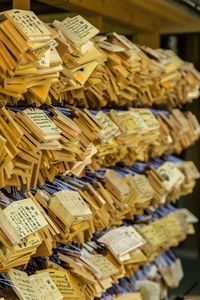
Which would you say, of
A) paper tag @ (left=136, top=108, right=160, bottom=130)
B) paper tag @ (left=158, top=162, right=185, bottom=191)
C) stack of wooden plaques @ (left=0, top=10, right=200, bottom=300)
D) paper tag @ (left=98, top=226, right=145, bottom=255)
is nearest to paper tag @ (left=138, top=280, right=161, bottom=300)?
stack of wooden plaques @ (left=0, top=10, right=200, bottom=300)

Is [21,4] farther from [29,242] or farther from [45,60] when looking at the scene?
[29,242]

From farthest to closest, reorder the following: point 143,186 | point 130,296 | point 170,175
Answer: point 170,175, point 143,186, point 130,296

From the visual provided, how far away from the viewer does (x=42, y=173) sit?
3551 millimetres

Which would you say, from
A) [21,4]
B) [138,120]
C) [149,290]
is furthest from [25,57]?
[149,290]

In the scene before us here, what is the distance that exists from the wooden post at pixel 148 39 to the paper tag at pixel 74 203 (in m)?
2.37

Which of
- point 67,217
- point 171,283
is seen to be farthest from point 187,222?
point 67,217

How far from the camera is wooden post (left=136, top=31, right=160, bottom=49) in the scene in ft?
19.1

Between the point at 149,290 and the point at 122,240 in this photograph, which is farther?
the point at 149,290

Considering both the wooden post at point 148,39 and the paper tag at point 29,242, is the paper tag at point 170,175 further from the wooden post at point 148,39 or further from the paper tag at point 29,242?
the paper tag at point 29,242

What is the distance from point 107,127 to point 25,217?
4.06 feet

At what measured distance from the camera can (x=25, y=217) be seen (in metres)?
3.25

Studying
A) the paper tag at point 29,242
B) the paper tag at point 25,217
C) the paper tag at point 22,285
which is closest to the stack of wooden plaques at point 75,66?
the paper tag at point 25,217

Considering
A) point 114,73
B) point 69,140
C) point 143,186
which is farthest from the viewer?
point 143,186

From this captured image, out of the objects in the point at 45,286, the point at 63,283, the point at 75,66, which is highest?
the point at 75,66
